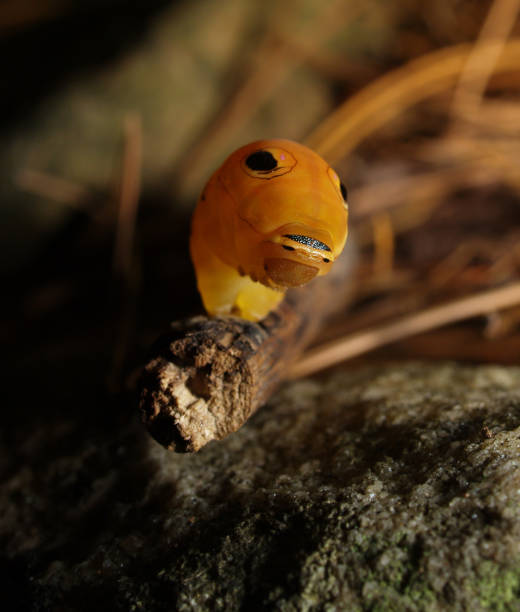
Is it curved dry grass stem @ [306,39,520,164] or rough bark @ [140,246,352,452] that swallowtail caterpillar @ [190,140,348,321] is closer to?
rough bark @ [140,246,352,452]

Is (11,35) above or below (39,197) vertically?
above

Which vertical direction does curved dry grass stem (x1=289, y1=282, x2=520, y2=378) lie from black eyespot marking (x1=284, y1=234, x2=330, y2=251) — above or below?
above

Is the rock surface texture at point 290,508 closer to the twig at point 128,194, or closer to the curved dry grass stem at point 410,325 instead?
the curved dry grass stem at point 410,325

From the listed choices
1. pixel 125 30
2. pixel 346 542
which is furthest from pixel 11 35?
pixel 346 542

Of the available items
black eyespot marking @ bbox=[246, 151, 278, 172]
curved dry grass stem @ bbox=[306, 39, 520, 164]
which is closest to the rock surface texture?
black eyespot marking @ bbox=[246, 151, 278, 172]

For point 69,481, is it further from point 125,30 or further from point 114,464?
point 125,30

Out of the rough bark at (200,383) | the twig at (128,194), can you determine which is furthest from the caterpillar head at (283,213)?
the twig at (128,194)

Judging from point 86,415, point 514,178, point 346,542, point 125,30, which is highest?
point 125,30
